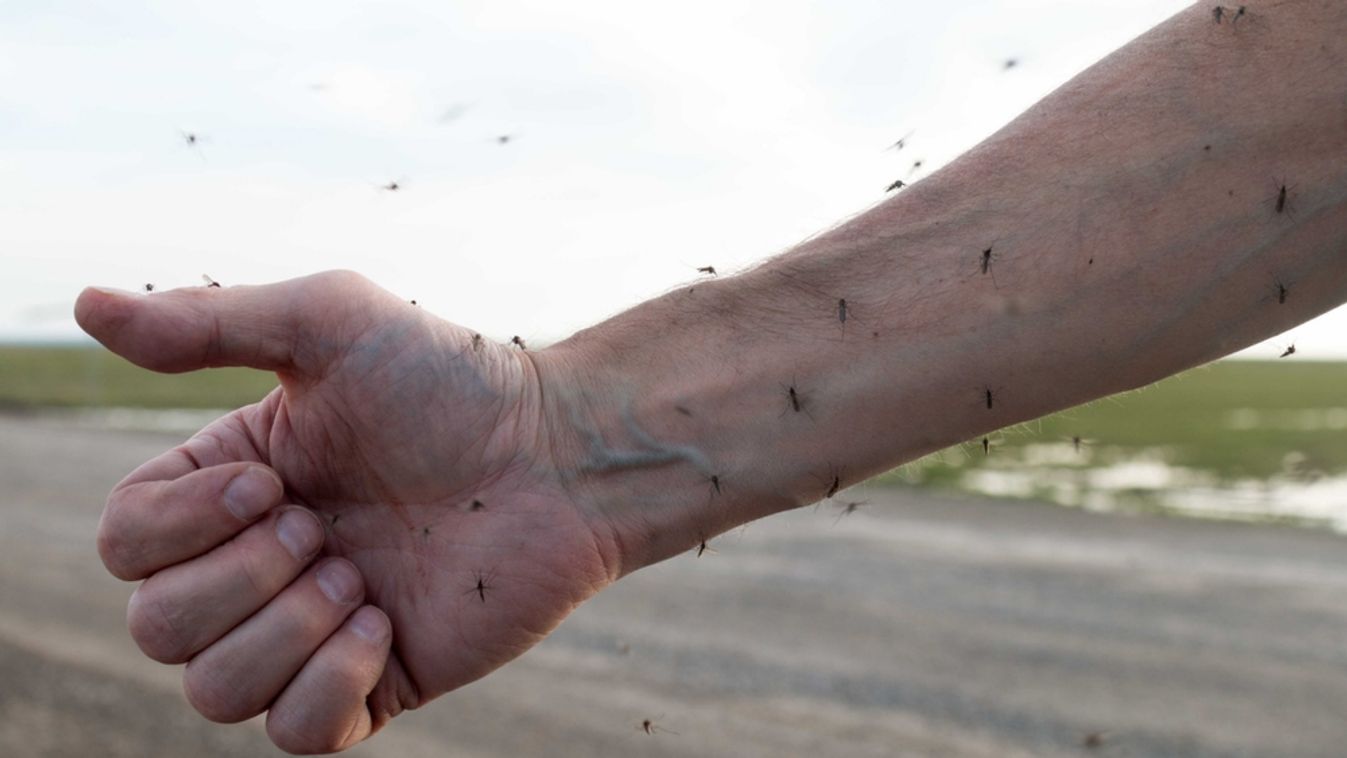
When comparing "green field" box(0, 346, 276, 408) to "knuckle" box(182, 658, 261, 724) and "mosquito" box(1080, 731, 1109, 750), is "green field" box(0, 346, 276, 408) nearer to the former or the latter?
"mosquito" box(1080, 731, 1109, 750)

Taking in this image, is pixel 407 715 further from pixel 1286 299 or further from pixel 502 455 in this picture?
pixel 1286 299

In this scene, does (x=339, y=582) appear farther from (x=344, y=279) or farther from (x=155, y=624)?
(x=344, y=279)

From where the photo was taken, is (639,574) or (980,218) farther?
(639,574)

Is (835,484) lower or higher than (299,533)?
higher

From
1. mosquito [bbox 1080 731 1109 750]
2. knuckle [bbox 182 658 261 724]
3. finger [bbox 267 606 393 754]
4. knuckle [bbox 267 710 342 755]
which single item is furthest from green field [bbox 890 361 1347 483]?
knuckle [bbox 182 658 261 724]

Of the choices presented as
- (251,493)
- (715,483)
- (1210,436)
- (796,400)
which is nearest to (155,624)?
(251,493)

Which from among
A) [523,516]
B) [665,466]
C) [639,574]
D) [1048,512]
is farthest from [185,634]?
[1048,512]
